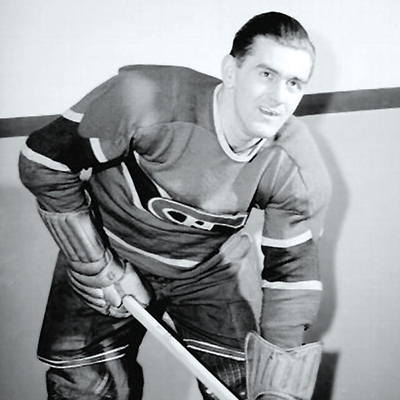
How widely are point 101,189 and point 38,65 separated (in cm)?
20

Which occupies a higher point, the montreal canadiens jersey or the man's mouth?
the man's mouth

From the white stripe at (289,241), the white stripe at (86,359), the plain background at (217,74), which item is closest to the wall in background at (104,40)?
the plain background at (217,74)

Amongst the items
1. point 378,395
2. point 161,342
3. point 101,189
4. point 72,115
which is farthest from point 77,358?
point 378,395

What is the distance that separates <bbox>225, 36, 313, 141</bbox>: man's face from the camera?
106 centimetres

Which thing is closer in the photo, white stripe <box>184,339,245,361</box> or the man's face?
the man's face

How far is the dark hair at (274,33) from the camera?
41.8 inches

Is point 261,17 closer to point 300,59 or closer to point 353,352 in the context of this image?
point 300,59

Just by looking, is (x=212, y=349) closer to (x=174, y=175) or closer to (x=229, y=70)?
(x=174, y=175)

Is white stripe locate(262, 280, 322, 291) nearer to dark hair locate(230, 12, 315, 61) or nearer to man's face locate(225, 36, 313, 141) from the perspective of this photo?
man's face locate(225, 36, 313, 141)

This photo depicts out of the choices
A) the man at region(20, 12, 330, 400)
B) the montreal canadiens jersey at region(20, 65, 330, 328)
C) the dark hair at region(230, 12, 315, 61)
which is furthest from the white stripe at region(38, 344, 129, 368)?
the dark hair at region(230, 12, 315, 61)

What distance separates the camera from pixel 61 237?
114 centimetres

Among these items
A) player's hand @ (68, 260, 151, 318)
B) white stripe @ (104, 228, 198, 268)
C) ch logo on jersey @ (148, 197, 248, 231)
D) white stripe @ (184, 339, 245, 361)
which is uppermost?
ch logo on jersey @ (148, 197, 248, 231)

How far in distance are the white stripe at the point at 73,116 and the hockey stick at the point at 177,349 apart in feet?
0.88

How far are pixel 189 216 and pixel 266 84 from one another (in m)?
0.22
